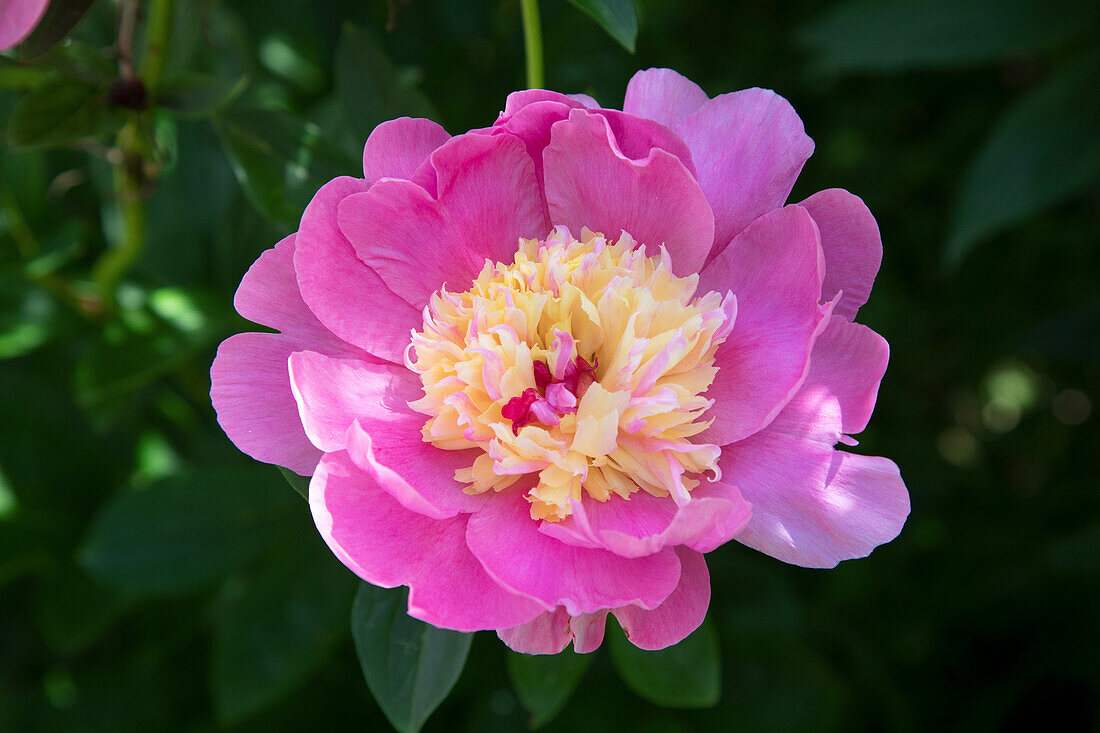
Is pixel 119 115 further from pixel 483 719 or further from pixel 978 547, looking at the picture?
pixel 978 547

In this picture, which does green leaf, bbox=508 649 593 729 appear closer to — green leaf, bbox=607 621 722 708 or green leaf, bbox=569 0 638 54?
green leaf, bbox=607 621 722 708

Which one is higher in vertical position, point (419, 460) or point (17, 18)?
point (17, 18)

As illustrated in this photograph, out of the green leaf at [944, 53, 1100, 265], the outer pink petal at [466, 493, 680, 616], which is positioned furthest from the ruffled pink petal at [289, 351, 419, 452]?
the green leaf at [944, 53, 1100, 265]

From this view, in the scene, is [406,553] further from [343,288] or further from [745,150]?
[745,150]

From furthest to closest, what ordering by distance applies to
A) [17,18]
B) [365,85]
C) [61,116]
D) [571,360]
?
[365,85], [61,116], [571,360], [17,18]

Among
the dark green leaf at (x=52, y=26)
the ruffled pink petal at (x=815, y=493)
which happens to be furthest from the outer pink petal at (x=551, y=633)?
the dark green leaf at (x=52, y=26)

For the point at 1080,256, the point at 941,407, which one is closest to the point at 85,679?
the point at 941,407

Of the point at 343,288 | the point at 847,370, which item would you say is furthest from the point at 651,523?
the point at 343,288
